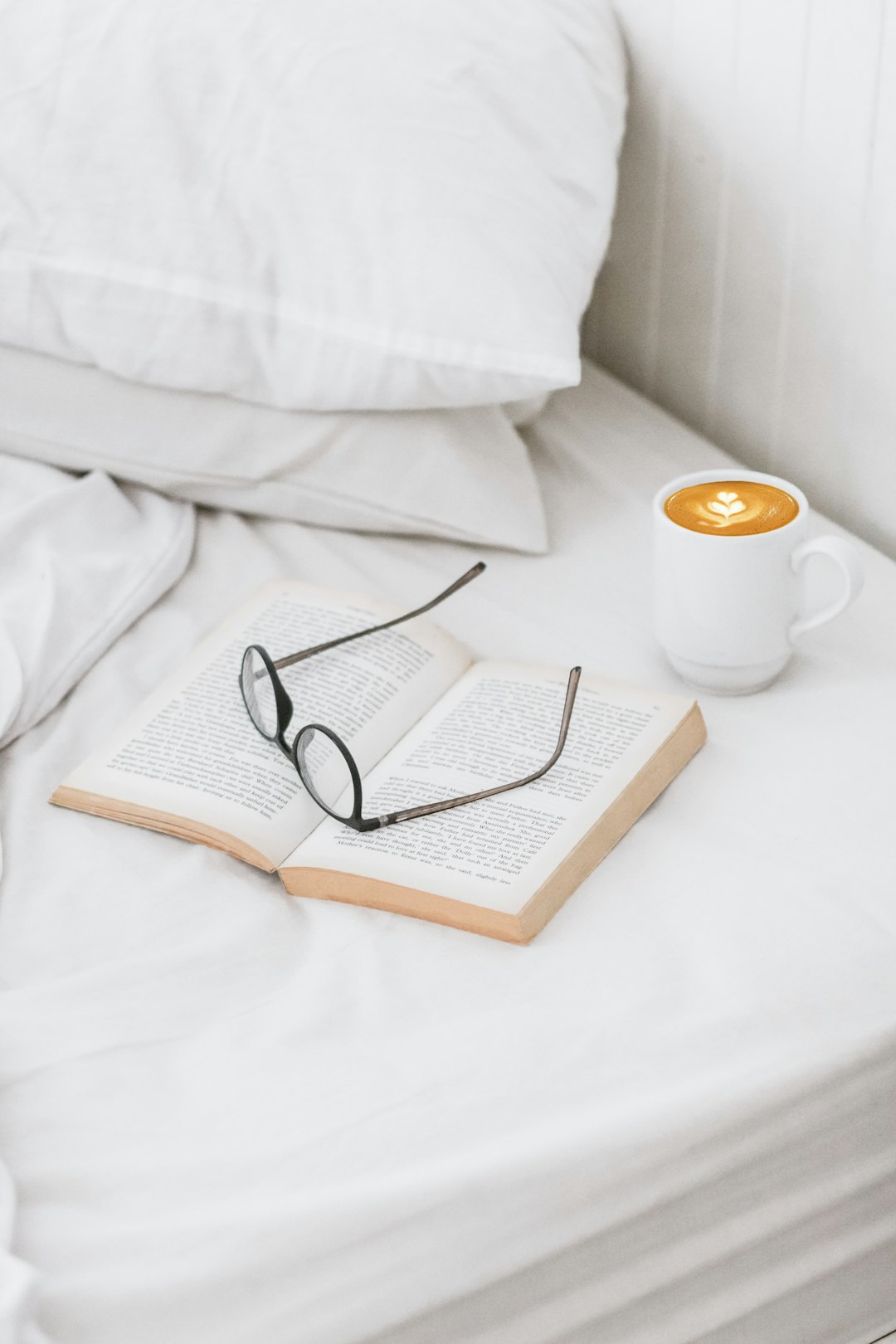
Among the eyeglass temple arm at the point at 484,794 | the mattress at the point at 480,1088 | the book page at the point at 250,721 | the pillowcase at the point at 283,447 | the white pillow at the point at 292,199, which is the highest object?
the white pillow at the point at 292,199

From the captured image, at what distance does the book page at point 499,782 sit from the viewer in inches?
24.6

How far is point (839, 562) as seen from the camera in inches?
28.2

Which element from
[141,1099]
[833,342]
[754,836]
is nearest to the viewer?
[141,1099]

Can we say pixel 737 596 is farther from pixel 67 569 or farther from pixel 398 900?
pixel 67 569

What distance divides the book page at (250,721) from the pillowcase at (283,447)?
0.11m

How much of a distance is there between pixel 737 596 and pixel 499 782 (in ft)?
0.57

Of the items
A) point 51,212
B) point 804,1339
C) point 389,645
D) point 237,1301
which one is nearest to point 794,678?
point 389,645

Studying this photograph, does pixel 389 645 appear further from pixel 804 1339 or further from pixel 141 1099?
pixel 804 1339

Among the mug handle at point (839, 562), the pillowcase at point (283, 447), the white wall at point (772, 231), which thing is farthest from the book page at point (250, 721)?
the white wall at point (772, 231)

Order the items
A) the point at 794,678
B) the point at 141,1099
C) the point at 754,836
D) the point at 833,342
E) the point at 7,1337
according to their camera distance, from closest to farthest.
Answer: the point at 7,1337 < the point at 141,1099 < the point at 754,836 < the point at 794,678 < the point at 833,342

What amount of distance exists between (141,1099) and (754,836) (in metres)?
0.33

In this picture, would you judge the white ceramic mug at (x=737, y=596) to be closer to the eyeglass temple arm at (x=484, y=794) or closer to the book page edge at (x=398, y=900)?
the eyeglass temple arm at (x=484, y=794)

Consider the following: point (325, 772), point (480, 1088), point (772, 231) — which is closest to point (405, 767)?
point (325, 772)

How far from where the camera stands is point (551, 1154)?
0.52 metres
